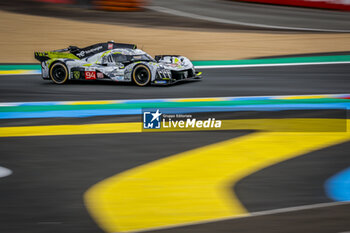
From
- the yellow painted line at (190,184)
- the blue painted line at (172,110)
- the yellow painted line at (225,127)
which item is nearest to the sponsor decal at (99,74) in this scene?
the blue painted line at (172,110)

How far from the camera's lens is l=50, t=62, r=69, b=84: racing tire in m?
12.1

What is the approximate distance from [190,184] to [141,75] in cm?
601

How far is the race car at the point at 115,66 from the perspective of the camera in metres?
11.5

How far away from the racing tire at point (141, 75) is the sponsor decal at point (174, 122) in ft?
7.96

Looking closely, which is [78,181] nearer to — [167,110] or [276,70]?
[167,110]

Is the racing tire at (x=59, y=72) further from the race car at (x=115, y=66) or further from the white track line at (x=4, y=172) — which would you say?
the white track line at (x=4, y=172)

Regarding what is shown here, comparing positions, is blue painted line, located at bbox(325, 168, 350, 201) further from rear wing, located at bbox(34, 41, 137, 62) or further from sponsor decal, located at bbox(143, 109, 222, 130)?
rear wing, located at bbox(34, 41, 137, 62)

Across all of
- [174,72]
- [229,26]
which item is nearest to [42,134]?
[174,72]

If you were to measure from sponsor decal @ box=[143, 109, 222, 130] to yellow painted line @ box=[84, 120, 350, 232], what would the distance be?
94cm

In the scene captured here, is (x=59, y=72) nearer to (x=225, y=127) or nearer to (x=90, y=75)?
(x=90, y=75)

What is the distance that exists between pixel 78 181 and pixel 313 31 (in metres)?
16.2

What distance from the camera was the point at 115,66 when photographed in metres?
11.8

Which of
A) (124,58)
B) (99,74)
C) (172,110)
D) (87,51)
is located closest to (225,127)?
(172,110)

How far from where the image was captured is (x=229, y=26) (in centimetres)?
2125
